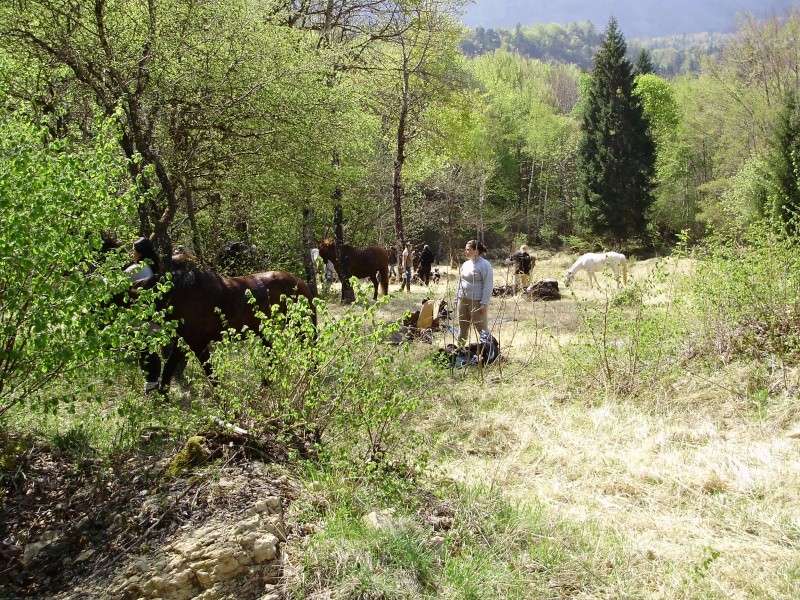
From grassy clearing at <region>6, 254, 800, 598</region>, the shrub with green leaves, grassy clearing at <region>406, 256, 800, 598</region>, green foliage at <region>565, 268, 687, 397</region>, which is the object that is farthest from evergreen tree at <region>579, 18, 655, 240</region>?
the shrub with green leaves

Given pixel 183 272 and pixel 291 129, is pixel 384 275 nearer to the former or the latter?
pixel 291 129

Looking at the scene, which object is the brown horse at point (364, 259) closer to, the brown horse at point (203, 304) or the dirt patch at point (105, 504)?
the brown horse at point (203, 304)

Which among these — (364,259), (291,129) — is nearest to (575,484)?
(291,129)

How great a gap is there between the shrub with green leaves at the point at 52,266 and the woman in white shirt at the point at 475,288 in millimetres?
4983

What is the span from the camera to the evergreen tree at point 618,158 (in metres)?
34.6

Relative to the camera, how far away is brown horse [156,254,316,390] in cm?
704

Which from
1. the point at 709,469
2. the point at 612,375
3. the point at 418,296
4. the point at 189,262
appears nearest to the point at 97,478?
the point at 189,262

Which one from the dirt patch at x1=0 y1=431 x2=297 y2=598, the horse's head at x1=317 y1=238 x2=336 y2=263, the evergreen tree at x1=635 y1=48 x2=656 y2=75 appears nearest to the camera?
the dirt patch at x1=0 y1=431 x2=297 y2=598

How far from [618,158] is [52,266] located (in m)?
35.1

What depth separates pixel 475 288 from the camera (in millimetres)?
8516

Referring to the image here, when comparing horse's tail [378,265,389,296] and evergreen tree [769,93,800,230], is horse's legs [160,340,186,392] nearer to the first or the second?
horse's tail [378,265,389,296]

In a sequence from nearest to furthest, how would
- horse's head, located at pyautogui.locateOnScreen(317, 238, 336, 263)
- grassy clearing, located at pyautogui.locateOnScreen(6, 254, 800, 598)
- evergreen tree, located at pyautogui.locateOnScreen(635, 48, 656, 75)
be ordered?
grassy clearing, located at pyautogui.locateOnScreen(6, 254, 800, 598) < horse's head, located at pyautogui.locateOnScreen(317, 238, 336, 263) < evergreen tree, located at pyautogui.locateOnScreen(635, 48, 656, 75)

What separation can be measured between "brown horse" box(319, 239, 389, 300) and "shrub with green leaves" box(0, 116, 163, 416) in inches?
490

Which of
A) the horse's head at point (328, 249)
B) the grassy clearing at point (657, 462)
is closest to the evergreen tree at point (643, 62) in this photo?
the horse's head at point (328, 249)
